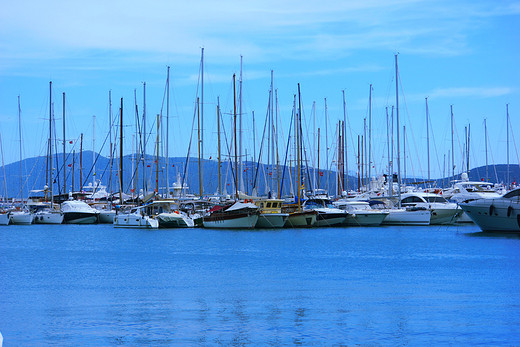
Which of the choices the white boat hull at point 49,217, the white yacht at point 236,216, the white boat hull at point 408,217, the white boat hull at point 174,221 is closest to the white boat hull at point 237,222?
the white yacht at point 236,216

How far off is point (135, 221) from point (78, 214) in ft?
46.9

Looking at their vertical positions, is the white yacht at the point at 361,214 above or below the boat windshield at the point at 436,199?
below

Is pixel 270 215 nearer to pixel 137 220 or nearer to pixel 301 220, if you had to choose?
pixel 301 220

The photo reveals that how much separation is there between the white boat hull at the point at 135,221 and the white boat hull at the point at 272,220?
9.49m

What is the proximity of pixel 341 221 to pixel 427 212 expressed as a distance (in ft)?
25.0

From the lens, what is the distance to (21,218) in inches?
2992

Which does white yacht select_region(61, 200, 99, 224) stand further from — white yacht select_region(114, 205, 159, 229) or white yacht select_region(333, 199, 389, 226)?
white yacht select_region(333, 199, 389, 226)

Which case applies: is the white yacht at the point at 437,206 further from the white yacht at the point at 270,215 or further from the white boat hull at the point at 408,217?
the white yacht at the point at 270,215

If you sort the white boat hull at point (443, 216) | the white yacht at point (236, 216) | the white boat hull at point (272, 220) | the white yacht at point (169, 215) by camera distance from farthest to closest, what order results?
the white boat hull at point (443, 216)
the white yacht at point (169, 215)
the white boat hull at point (272, 220)
the white yacht at point (236, 216)

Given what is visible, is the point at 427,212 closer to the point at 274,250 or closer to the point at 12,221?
the point at 274,250

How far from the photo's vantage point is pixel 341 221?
62938mm

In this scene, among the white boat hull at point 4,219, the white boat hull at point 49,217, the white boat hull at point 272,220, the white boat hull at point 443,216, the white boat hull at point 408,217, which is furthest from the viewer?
the white boat hull at point 4,219

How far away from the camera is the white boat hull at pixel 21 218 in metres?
75.8

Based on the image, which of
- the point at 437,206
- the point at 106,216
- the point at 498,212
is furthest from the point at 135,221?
the point at 498,212
